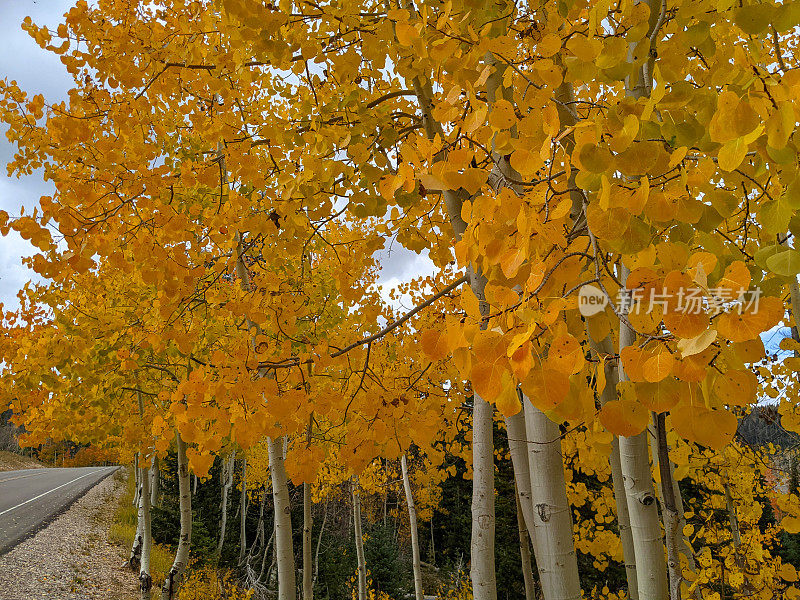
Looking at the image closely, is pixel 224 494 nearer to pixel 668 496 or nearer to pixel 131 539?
pixel 131 539

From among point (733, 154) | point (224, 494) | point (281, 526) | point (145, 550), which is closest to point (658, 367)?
point (733, 154)

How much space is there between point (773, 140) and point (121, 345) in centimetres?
580

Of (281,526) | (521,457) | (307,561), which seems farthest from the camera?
(307,561)

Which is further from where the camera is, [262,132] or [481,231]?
[262,132]

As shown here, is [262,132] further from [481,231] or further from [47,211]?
[481,231]

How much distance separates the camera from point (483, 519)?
2.11 meters

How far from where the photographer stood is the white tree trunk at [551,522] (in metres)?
1.54

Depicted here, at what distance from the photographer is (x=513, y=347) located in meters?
0.62

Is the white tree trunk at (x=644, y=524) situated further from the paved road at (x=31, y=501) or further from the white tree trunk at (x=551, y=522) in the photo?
the paved road at (x=31, y=501)

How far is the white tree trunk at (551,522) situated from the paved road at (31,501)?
10.9 m

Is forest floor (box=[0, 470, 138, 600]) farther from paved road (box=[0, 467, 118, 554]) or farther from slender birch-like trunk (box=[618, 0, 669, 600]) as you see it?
slender birch-like trunk (box=[618, 0, 669, 600])

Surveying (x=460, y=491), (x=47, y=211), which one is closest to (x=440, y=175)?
(x=47, y=211)

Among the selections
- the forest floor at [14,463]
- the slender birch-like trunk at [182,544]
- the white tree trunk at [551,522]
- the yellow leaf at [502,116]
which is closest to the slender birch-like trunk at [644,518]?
the white tree trunk at [551,522]

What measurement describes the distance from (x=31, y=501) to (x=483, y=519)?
16794 mm
